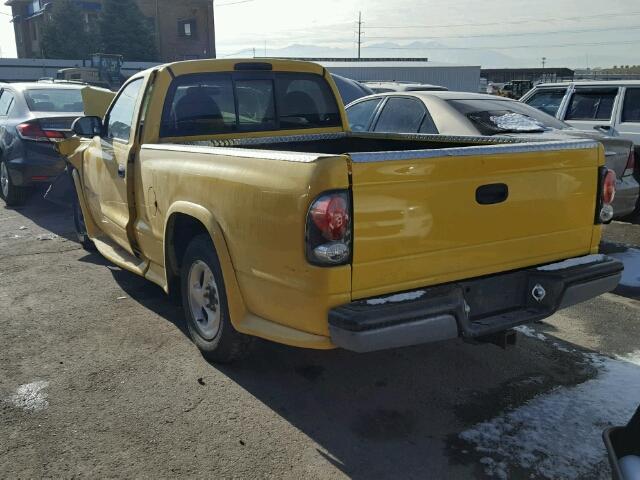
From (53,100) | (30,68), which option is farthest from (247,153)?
(30,68)

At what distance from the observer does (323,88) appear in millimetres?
5473

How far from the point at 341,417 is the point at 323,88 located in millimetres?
3155

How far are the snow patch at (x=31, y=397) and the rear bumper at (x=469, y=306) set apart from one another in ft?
6.41

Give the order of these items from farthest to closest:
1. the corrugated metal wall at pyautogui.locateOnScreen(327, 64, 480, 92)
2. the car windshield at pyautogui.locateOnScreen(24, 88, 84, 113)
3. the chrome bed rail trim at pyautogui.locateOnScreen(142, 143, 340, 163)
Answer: the corrugated metal wall at pyautogui.locateOnScreen(327, 64, 480, 92)
the car windshield at pyautogui.locateOnScreen(24, 88, 84, 113)
the chrome bed rail trim at pyautogui.locateOnScreen(142, 143, 340, 163)

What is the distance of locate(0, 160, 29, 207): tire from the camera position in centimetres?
912

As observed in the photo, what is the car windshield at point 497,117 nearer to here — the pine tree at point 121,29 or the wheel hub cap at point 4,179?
the wheel hub cap at point 4,179

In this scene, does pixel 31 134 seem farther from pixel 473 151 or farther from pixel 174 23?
pixel 174 23

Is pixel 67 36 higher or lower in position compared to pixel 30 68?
higher

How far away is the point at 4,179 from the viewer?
9383mm

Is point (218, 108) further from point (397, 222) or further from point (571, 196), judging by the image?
point (571, 196)

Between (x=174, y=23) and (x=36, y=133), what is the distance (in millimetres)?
52929

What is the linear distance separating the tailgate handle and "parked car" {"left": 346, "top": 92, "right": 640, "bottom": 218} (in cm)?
348

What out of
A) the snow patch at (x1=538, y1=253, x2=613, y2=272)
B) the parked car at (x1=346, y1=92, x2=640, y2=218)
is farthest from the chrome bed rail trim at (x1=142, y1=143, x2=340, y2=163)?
the parked car at (x1=346, y1=92, x2=640, y2=218)

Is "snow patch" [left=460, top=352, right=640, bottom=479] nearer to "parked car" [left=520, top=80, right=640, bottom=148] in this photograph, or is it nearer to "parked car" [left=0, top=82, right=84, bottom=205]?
"parked car" [left=520, top=80, right=640, bottom=148]
